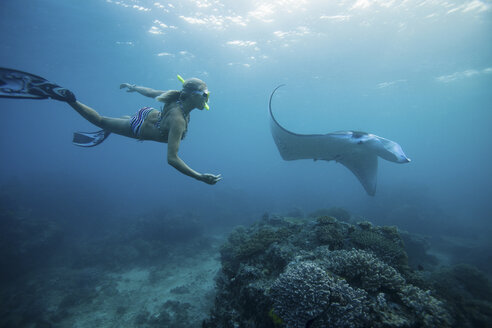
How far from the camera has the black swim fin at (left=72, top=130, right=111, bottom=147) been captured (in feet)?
16.3

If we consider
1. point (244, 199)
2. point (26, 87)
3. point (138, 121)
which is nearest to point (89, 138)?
point (26, 87)

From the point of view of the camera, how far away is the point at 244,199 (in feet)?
84.2

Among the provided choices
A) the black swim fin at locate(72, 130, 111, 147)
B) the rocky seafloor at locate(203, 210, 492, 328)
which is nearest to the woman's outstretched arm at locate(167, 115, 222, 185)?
the rocky seafloor at locate(203, 210, 492, 328)

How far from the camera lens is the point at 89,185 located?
83.8ft

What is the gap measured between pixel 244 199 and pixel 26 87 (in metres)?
23.0

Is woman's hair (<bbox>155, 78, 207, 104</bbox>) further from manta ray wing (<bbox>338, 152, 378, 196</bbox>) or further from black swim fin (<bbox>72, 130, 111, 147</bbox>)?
manta ray wing (<bbox>338, 152, 378, 196</bbox>)

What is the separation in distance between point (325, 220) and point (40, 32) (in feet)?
100

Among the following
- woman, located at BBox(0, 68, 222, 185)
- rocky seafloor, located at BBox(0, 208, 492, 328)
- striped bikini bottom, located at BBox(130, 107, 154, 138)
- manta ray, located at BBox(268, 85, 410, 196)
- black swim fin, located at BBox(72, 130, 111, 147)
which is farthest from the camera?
manta ray, located at BBox(268, 85, 410, 196)

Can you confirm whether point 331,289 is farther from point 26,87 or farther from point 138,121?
point 26,87

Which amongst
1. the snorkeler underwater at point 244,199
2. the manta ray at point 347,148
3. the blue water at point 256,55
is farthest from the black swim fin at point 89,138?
the blue water at point 256,55

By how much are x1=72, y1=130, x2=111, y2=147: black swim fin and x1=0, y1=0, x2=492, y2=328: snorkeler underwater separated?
63 mm

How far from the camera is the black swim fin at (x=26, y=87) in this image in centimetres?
377

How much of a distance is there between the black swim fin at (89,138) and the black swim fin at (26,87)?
1.07m

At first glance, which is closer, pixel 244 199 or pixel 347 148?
pixel 347 148
